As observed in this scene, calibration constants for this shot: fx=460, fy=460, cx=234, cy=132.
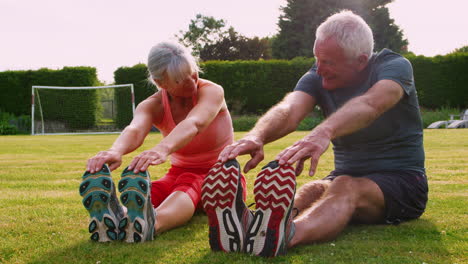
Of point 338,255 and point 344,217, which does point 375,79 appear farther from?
point 338,255

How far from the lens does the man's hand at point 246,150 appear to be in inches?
Result: 89.2

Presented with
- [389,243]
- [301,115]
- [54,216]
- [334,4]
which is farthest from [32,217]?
[334,4]

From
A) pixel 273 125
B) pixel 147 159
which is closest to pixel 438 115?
pixel 273 125

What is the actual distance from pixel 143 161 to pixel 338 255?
42.9 inches

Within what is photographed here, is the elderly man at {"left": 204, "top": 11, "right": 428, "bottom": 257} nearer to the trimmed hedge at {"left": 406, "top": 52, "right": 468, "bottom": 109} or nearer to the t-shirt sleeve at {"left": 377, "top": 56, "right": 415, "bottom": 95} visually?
the t-shirt sleeve at {"left": 377, "top": 56, "right": 415, "bottom": 95}

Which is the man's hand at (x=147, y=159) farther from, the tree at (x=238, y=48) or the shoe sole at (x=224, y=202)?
the tree at (x=238, y=48)

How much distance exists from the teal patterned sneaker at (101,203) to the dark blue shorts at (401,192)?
4.86 feet

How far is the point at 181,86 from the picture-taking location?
296cm

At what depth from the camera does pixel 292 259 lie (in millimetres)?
2117

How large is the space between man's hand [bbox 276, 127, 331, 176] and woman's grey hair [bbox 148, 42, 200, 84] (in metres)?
1.01

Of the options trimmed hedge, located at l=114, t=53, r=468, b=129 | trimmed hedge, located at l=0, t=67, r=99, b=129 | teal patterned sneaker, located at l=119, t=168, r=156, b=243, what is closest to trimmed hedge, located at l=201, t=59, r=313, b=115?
trimmed hedge, located at l=114, t=53, r=468, b=129

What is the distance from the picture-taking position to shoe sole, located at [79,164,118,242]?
2359mm

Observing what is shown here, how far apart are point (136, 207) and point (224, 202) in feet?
1.61

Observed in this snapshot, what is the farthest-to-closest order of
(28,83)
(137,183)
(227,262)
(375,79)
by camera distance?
(28,83) < (375,79) < (137,183) < (227,262)
